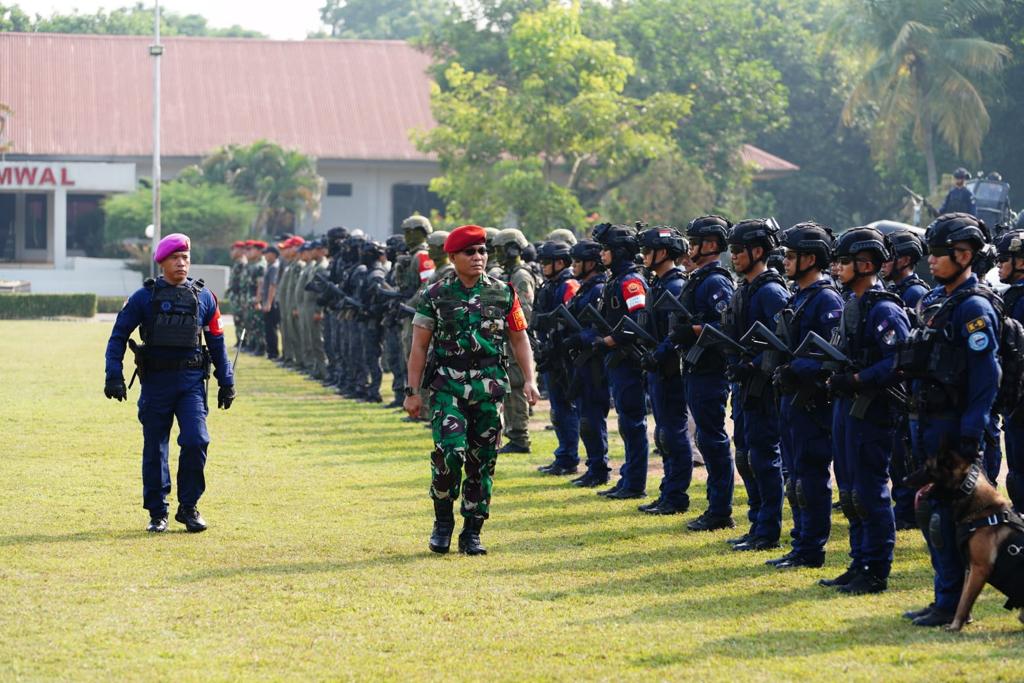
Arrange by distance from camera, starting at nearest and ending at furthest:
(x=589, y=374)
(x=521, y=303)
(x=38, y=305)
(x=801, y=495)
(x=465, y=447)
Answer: (x=801, y=495) < (x=465, y=447) < (x=589, y=374) < (x=521, y=303) < (x=38, y=305)

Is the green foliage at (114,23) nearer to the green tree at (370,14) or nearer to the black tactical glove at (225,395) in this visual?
the green tree at (370,14)

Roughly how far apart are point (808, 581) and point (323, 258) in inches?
616

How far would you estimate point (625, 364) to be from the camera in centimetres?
1184

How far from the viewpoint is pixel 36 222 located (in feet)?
178

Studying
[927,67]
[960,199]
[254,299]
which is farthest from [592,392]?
[927,67]

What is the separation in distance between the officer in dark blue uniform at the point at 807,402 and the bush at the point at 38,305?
34912mm

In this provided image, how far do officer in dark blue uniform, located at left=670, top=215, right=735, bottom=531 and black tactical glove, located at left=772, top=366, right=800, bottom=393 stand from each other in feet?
4.92

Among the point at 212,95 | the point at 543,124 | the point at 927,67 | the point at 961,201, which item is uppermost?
the point at 212,95

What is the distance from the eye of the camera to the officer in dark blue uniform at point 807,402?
8867 mm

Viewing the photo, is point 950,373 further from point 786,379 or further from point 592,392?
point 592,392

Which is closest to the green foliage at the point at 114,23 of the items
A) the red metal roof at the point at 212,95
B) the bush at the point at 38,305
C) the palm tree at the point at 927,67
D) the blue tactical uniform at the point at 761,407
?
the red metal roof at the point at 212,95

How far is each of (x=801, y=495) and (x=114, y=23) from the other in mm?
65239

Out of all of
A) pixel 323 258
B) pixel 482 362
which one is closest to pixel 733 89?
pixel 323 258

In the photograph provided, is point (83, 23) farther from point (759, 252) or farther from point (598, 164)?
point (759, 252)
